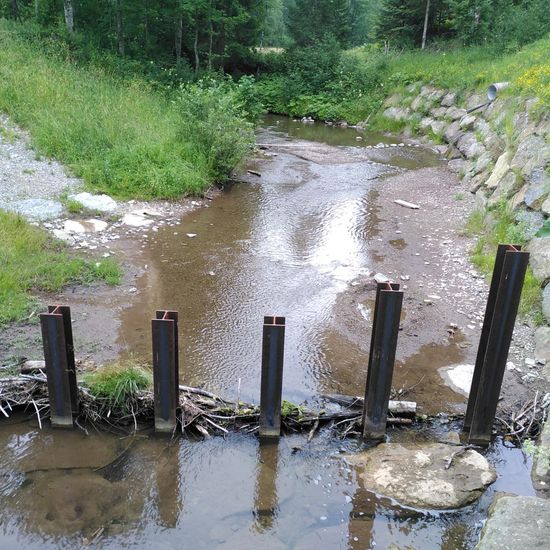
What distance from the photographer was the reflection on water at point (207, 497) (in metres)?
3.99

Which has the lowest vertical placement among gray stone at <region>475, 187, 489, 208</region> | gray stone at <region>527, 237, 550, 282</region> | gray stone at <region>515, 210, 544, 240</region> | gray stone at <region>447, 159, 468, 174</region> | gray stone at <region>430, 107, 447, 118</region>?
gray stone at <region>447, 159, 468, 174</region>

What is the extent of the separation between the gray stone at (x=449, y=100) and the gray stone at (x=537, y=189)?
11235mm

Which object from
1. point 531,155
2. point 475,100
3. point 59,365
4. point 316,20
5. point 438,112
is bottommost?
point 59,365

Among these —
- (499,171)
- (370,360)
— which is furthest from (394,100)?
(370,360)

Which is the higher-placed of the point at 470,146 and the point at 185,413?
the point at 470,146

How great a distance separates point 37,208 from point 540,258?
26.2 feet

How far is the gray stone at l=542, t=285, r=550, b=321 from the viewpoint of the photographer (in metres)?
6.55

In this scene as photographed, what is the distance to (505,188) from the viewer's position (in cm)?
Answer: 1009

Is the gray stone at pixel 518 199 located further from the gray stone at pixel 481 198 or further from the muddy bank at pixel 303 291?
the gray stone at pixel 481 198

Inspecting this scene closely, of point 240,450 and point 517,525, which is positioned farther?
point 240,450

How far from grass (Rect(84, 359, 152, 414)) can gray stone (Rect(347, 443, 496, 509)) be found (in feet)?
6.69

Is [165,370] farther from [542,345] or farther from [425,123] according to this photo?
[425,123]

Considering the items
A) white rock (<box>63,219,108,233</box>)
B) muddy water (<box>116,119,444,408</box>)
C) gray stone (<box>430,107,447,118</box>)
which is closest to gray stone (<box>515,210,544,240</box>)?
muddy water (<box>116,119,444,408</box>)

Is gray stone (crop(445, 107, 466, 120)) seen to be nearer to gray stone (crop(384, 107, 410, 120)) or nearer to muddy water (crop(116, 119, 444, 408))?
gray stone (crop(384, 107, 410, 120))
